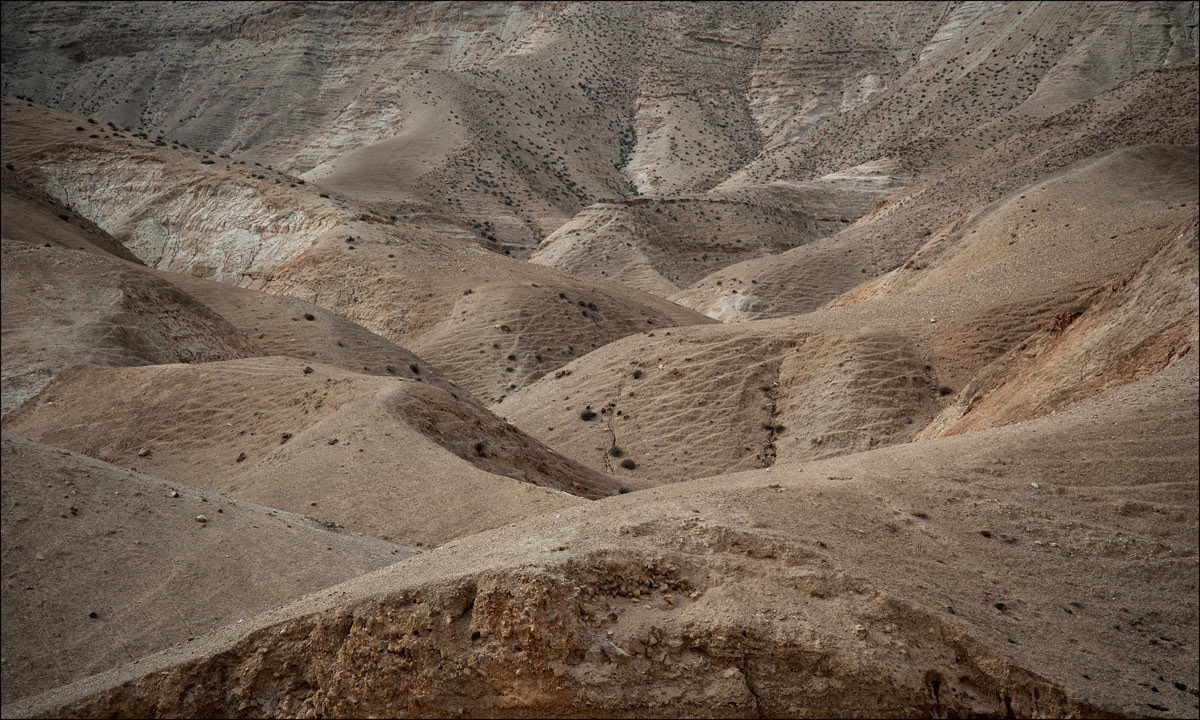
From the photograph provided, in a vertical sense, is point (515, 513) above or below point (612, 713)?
below

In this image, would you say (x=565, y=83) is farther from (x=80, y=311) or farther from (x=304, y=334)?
(x=80, y=311)

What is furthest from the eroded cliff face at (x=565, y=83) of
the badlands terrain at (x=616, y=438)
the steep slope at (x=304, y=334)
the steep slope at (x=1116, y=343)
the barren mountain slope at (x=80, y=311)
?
the steep slope at (x=1116, y=343)

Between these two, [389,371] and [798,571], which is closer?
[798,571]

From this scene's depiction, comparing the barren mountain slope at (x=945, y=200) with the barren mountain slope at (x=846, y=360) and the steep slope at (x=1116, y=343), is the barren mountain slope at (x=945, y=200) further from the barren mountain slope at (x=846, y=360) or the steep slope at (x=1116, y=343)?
the steep slope at (x=1116, y=343)

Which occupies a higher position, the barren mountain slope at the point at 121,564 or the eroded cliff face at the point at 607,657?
the eroded cliff face at the point at 607,657

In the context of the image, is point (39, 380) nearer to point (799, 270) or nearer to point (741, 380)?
point (741, 380)

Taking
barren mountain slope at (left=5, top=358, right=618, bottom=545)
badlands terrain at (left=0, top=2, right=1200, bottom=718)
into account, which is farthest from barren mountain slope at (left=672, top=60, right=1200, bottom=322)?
barren mountain slope at (left=5, top=358, right=618, bottom=545)

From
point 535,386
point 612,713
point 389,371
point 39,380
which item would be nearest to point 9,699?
point 612,713
